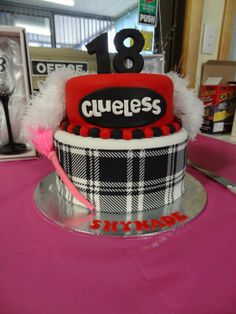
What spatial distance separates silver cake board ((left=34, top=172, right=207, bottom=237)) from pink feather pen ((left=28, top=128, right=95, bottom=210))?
0.02m

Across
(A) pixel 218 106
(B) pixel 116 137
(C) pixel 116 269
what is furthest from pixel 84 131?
(A) pixel 218 106

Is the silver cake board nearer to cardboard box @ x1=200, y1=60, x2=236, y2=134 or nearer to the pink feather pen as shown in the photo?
the pink feather pen

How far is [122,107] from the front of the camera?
36 centimetres

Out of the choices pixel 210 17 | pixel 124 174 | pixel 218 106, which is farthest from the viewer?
pixel 210 17

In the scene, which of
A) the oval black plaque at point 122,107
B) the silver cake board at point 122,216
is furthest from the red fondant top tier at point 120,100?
the silver cake board at point 122,216

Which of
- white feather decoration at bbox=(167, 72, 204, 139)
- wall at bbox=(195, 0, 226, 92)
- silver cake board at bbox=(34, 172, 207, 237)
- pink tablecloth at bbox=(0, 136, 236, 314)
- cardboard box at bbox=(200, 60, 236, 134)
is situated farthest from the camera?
wall at bbox=(195, 0, 226, 92)

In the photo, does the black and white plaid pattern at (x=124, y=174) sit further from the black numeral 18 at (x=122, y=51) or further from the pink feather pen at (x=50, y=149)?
the black numeral 18 at (x=122, y=51)

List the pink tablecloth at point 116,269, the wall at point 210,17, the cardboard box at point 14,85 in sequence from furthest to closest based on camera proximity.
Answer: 1. the wall at point 210,17
2. the cardboard box at point 14,85
3. the pink tablecloth at point 116,269

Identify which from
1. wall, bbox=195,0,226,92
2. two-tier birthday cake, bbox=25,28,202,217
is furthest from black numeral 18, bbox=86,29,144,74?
wall, bbox=195,0,226,92

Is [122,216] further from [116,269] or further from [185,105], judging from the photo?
[185,105]

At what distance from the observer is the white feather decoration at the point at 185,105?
450mm

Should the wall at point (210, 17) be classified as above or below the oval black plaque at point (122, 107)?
above

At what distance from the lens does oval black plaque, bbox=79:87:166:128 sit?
14.1 inches

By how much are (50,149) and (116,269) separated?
0.84 feet
